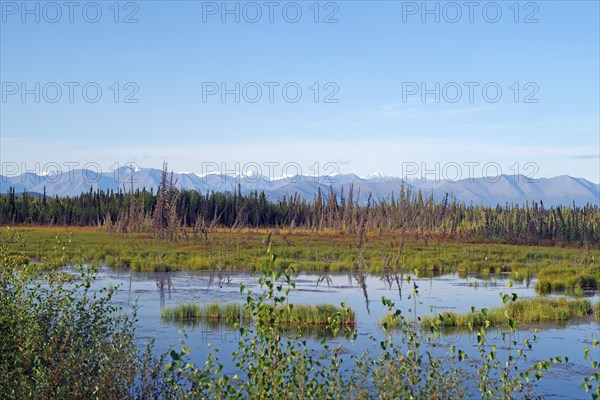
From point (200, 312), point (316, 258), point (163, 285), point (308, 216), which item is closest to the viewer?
point (200, 312)

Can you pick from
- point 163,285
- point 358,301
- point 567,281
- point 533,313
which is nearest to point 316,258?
point 163,285

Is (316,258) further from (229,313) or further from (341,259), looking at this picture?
(229,313)

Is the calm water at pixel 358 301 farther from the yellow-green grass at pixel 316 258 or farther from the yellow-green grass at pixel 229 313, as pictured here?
the yellow-green grass at pixel 316 258

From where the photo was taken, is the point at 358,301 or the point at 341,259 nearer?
the point at 358,301

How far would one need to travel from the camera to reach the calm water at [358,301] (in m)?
20.5

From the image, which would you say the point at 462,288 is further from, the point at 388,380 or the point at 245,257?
the point at 388,380

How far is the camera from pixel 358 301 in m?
31.0

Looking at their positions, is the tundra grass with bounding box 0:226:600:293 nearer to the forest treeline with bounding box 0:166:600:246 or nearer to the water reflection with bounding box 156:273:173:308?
the water reflection with bounding box 156:273:173:308

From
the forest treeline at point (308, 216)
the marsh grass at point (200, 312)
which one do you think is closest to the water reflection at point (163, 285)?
the marsh grass at point (200, 312)

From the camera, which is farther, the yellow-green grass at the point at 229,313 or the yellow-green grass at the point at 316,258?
the yellow-green grass at the point at 316,258

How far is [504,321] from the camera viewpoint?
2598cm

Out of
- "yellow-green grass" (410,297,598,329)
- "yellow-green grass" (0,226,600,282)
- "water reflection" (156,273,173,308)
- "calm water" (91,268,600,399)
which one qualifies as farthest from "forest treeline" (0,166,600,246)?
"yellow-green grass" (410,297,598,329)

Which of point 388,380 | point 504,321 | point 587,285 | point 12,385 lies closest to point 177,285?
point 504,321

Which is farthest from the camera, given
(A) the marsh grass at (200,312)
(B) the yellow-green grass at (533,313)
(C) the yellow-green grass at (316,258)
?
(C) the yellow-green grass at (316,258)
